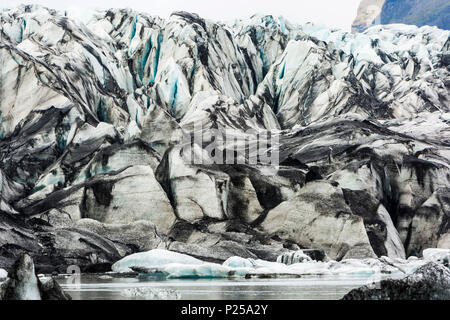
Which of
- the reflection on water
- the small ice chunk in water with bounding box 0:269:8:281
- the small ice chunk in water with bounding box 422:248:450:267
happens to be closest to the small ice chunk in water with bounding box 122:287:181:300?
the reflection on water

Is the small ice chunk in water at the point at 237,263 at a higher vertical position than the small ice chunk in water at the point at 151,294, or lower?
higher

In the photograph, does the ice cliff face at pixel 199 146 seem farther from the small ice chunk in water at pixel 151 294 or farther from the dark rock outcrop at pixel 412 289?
the dark rock outcrop at pixel 412 289

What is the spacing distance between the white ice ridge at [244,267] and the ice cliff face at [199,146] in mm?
1239

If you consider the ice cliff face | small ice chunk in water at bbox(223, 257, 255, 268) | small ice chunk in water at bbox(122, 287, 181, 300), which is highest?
the ice cliff face

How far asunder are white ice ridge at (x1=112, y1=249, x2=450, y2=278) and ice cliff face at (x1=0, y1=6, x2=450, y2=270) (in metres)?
1.24

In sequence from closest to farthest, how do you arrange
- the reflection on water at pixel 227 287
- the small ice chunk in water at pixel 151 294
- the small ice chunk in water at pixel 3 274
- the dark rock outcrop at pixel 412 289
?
1. the dark rock outcrop at pixel 412 289
2. the small ice chunk in water at pixel 151 294
3. the reflection on water at pixel 227 287
4. the small ice chunk in water at pixel 3 274

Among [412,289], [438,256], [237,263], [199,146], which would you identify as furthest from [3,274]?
[438,256]

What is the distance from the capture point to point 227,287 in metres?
14.0

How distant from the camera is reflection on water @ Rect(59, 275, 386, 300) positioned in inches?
480

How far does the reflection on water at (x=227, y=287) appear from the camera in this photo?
40.0ft

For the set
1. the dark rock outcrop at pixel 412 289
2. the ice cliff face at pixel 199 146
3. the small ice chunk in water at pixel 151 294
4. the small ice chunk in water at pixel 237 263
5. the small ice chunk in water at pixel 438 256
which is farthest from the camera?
the ice cliff face at pixel 199 146

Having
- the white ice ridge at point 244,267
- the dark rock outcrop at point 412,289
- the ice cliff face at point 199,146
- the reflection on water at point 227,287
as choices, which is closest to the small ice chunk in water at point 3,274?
the reflection on water at point 227,287

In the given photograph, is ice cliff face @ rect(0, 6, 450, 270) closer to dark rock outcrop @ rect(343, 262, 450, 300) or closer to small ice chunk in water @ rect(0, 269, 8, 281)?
small ice chunk in water @ rect(0, 269, 8, 281)

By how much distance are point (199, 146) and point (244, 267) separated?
778cm
